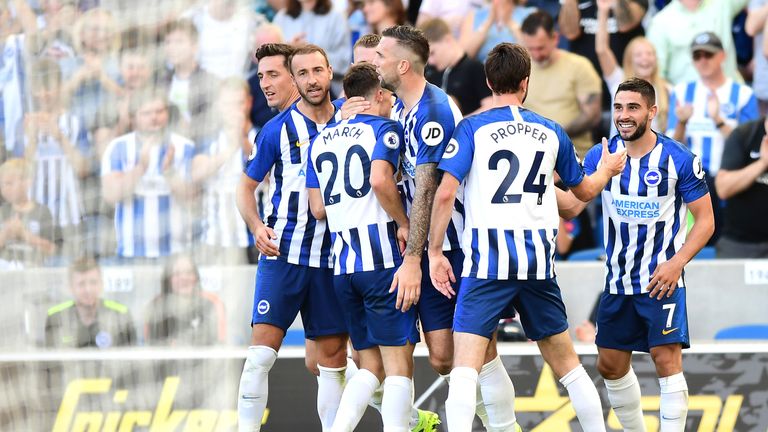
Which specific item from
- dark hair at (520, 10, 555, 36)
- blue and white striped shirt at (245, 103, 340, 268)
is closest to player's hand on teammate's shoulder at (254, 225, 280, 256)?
blue and white striped shirt at (245, 103, 340, 268)

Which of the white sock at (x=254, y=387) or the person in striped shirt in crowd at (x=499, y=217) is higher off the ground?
the person in striped shirt in crowd at (x=499, y=217)

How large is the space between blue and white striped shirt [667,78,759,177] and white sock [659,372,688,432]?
3240 millimetres

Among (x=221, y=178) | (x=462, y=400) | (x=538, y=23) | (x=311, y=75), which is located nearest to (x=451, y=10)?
(x=538, y=23)

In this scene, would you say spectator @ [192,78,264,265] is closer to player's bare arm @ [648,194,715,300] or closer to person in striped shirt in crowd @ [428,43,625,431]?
person in striped shirt in crowd @ [428,43,625,431]

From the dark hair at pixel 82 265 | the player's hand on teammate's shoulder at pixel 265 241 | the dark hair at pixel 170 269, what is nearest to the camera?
the player's hand on teammate's shoulder at pixel 265 241

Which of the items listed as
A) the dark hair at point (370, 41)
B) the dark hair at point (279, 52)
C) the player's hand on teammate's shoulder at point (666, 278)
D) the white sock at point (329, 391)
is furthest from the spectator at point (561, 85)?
the white sock at point (329, 391)

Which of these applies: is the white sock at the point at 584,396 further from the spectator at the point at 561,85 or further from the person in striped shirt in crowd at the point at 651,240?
the spectator at the point at 561,85

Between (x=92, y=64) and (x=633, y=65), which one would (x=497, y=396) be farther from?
(x=633, y=65)

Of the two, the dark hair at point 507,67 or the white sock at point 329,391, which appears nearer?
the dark hair at point 507,67

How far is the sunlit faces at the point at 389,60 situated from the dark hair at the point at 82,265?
185 cm

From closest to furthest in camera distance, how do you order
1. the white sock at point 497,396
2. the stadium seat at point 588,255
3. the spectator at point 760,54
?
1. the white sock at point 497,396
2. the stadium seat at point 588,255
3. the spectator at point 760,54

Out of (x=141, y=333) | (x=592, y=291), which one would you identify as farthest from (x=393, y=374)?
(x=592, y=291)

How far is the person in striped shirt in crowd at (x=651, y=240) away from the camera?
541cm

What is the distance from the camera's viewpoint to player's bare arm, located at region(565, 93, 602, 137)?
850cm
